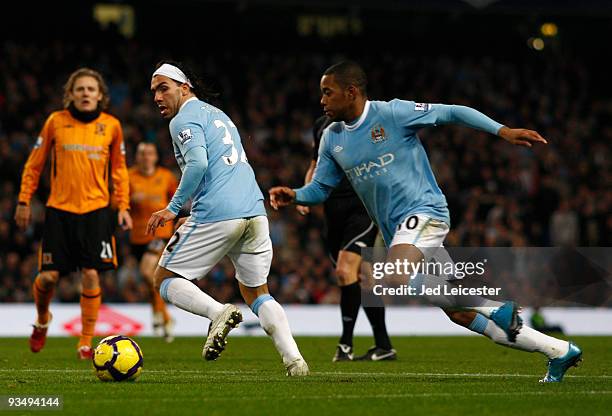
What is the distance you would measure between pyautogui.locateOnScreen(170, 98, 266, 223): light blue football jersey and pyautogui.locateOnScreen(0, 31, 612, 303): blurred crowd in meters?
10.7

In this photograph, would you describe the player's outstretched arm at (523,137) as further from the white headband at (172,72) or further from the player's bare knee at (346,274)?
the player's bare knee at (346,274)

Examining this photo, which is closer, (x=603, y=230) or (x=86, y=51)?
(x=603, y=230)

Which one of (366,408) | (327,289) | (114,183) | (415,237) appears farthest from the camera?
(327,289)

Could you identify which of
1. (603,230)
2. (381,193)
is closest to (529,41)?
(603,230)

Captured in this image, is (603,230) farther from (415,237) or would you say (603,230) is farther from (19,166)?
(415,237)

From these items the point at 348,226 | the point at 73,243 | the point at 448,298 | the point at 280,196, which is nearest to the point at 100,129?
the point at 73,243

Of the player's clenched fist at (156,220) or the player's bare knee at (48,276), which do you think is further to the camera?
the player's bare knee at (48,276)

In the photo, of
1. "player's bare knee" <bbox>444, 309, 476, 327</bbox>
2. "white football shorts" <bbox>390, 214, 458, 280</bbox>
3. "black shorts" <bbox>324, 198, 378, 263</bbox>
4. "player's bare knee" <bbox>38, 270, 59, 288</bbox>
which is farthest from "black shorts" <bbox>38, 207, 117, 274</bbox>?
"player's bare knee" <bbox>444, 309, 476, 327</bbox>

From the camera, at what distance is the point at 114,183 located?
11.2 m

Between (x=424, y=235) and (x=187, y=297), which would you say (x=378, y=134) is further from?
(x=187, y=297)

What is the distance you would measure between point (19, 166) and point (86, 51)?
4.61 meters

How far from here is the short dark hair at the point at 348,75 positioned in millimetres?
8016

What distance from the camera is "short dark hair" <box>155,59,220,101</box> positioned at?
830cm

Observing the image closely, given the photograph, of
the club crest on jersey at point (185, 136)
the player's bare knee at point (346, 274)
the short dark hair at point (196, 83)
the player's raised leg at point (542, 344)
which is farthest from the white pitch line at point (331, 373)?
the player's bare knee at point (346, 274)
